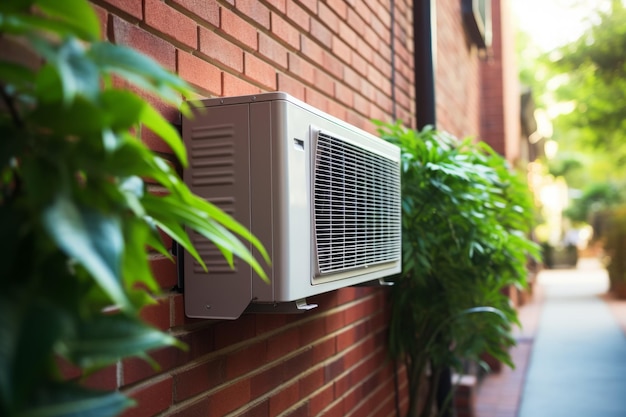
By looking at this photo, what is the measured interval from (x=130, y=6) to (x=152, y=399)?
77 cm

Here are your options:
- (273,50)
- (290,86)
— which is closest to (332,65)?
(290,86)

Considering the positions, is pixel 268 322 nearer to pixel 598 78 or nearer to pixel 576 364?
pixel 576 364

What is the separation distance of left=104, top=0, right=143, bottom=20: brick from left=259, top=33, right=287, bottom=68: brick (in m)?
0.60

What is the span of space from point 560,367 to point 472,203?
4490 mm

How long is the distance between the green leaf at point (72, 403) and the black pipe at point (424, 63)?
3404mm

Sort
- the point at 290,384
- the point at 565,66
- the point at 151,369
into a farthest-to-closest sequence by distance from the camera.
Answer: the point at 565,66 < the point at 290,384 < the point at 151,369

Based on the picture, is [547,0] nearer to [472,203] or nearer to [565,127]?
[565,127]

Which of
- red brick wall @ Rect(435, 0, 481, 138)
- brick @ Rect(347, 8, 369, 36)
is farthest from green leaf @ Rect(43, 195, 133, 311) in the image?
red brick wall @ Rect(435, 0, 481, 138)

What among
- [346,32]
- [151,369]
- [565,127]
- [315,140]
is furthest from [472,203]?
[565,127]

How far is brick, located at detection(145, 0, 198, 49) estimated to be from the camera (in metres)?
1.48

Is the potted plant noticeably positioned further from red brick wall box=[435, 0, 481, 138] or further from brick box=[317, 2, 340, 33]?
brick box=[317, 2, 340, 33]

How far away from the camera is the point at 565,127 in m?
13.8

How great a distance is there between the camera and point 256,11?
6.47ft

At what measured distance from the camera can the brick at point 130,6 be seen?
1350mm
